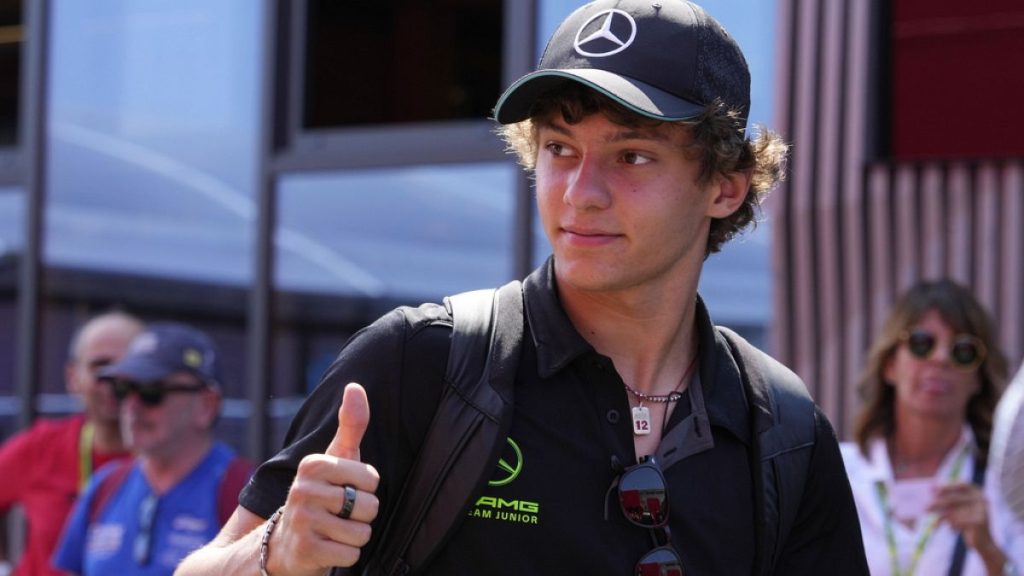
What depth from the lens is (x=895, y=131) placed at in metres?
5.29

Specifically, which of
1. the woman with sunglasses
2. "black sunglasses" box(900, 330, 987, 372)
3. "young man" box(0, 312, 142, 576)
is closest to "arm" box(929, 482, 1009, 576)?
the woman with sunglasses

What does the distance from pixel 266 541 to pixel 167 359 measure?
11.4 ft

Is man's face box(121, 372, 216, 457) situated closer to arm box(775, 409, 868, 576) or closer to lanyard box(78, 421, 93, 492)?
lanyard box(78, 421, 93, 492)

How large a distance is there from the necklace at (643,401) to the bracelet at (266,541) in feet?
1.79

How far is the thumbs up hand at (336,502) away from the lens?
192 cm

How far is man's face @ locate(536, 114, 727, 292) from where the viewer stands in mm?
2232

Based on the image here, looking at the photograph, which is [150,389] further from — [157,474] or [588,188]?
[588,188]

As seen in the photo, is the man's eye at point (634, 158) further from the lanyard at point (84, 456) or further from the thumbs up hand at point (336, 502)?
the lanyard at point (84, 456)

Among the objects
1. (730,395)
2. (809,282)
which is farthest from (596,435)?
(809,282)

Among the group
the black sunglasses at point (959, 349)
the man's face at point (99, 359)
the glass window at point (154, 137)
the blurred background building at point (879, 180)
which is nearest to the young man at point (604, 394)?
the black sunglasses at point (959, 349)

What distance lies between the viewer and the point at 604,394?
7.38 ft

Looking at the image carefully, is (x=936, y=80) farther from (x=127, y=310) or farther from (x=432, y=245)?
(x=127, y=310)

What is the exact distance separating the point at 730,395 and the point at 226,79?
454 centimetres

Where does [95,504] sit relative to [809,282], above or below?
below
